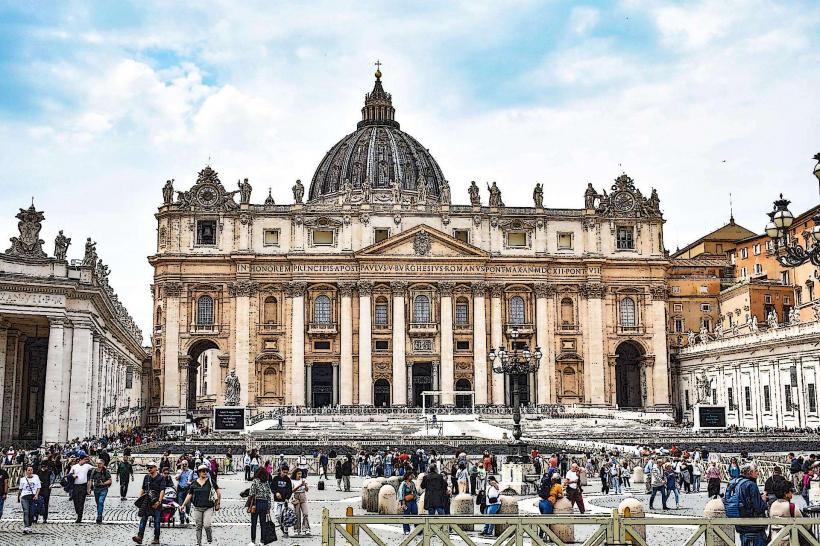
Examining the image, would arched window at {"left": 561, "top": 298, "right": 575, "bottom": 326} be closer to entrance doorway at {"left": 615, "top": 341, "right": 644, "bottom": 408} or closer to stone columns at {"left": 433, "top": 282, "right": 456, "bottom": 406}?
entrance doorway at {"left": 615, "top": 341, "right": 644, "bottom": 408}

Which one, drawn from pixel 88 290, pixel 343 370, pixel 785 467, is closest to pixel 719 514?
pixel 785 467

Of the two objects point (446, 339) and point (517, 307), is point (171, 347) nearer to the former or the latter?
point (446, 339)

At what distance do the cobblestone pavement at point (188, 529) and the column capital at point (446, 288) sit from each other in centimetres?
4886

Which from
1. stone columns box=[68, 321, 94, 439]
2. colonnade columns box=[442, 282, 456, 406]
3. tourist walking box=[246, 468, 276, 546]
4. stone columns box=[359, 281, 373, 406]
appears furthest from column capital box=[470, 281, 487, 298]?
tourist walking box=[246, 468, 276, 546]

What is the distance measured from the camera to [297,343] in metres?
75.9

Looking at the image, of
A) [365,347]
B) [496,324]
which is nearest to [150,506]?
[365,347]

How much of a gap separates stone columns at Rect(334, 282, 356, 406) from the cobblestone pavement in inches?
1850

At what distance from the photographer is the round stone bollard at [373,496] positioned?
22.8m

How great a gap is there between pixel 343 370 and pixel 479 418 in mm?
15968

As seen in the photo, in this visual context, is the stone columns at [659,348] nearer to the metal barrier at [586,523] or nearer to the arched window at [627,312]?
the arched window at [627,312]

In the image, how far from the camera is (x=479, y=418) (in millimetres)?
63344

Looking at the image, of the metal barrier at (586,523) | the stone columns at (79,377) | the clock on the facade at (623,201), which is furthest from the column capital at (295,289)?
the metal barrier at (586,523)

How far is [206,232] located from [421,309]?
18175 mm

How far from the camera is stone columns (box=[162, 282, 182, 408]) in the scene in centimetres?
7481
